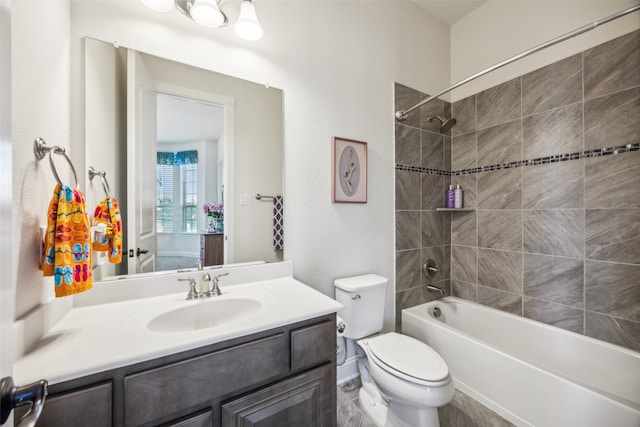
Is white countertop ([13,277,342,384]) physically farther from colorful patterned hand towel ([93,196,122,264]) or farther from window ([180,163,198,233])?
window ([180,163,198,233])

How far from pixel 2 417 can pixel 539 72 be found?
9.23 ft

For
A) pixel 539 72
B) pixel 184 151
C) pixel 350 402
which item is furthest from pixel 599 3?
pixel 350 402

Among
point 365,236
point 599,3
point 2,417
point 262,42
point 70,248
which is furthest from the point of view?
point 365,236

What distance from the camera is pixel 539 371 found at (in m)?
1.33

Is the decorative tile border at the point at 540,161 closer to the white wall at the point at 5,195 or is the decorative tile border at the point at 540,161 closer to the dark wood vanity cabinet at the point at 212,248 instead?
the dark wood vanity cabinet at the point at 212,248

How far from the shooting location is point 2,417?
353 mm

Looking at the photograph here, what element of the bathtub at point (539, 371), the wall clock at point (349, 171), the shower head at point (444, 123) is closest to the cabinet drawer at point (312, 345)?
the wall clock at point (349, 171)

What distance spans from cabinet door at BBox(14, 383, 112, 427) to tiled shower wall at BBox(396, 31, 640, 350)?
179cm

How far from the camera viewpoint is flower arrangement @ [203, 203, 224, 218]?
1334mm

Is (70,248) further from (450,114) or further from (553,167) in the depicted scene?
(450,114)

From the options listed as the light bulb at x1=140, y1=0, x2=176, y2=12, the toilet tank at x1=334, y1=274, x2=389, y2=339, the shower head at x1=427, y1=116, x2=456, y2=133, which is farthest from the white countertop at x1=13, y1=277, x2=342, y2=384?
the shower head at x1=427, y1=116, x2=456, y2=133

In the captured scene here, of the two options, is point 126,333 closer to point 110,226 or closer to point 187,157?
point 110,226

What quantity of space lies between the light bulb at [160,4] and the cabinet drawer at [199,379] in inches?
55.9

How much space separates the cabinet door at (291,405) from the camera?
860 millimetres
